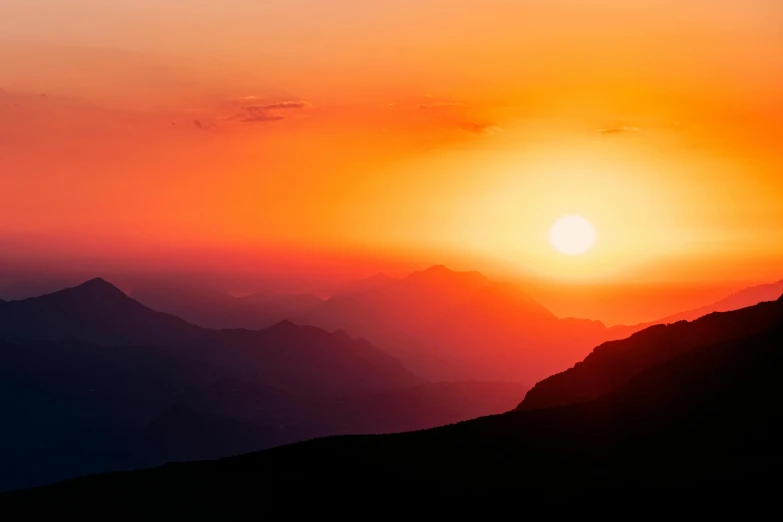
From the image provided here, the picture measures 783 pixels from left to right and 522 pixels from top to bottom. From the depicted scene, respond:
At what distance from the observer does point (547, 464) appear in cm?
6756

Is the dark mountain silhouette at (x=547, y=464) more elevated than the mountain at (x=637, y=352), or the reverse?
the mountain at (x=637, y=352)

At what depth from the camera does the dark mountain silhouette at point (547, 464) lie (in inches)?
2259

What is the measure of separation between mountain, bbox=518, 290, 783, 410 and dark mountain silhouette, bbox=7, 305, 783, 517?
79.1 feet

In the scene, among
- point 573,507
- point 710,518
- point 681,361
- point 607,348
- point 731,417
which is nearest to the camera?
point 710,518

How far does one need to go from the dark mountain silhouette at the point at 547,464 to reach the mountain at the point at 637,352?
24.1 meters

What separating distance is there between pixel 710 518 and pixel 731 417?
2743cm

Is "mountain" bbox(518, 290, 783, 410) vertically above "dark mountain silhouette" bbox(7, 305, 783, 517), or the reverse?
"mountain" bbox(518, 290, 783, 410)

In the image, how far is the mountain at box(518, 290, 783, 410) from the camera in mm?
110375

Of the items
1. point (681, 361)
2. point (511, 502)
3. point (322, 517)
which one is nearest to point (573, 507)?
point (511, 502)

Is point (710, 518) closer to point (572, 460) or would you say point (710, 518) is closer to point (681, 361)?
point (572, 460)

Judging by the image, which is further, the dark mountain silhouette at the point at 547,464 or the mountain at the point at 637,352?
the mountain at the point at 637,352

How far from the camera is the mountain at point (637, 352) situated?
362ft

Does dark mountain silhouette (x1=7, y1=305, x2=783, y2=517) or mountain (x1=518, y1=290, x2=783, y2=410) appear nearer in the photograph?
dark mountain silhouette (x1=7, y1=305, x2=783, y2=517)

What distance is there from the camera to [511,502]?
2317 inches
